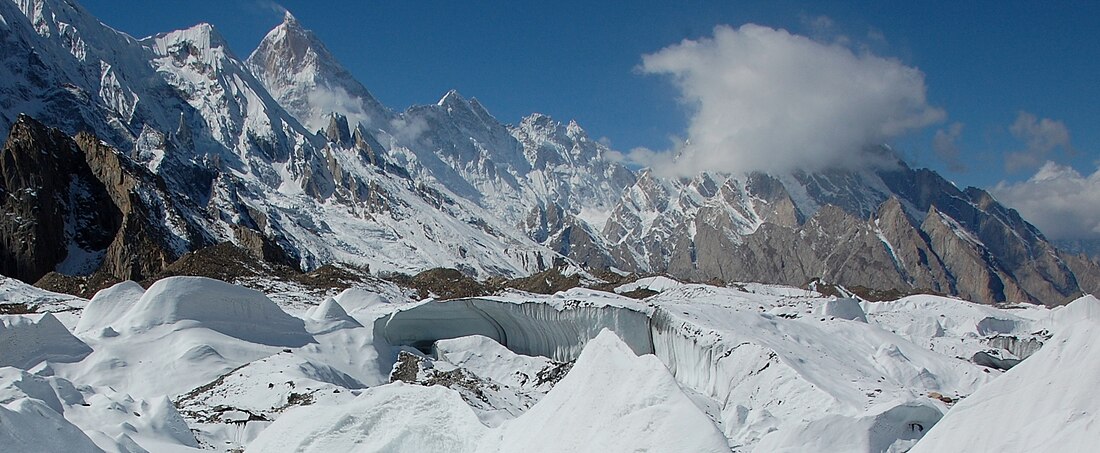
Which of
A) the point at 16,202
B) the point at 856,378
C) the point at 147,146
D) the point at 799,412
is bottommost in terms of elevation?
the point at 799,412

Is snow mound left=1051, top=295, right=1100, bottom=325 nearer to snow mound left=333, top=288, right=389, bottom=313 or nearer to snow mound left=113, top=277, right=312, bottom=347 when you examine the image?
snow mound left=333, top=288, right=389, bottom=313

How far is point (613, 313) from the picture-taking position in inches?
971

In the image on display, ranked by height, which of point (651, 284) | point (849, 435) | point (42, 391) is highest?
point (651, 284)

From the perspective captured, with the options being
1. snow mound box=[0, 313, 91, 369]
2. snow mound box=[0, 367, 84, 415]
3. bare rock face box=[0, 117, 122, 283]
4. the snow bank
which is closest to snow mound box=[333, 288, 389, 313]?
the snow bank

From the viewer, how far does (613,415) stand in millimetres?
8242

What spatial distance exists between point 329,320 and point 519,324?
6.75 metres

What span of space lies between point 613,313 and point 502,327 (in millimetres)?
5636

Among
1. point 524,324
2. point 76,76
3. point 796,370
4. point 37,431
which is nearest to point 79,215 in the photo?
point 524,324

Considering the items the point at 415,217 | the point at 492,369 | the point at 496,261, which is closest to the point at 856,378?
the point at 492,369

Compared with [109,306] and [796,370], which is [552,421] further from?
[109,306]

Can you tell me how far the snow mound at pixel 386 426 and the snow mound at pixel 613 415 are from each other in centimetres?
81

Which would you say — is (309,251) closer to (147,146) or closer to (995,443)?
Answer: (147,146)

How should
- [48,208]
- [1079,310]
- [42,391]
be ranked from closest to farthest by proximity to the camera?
[42,391] → [1079,310] → [48,208]

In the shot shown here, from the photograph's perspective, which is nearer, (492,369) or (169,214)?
(492,369)
